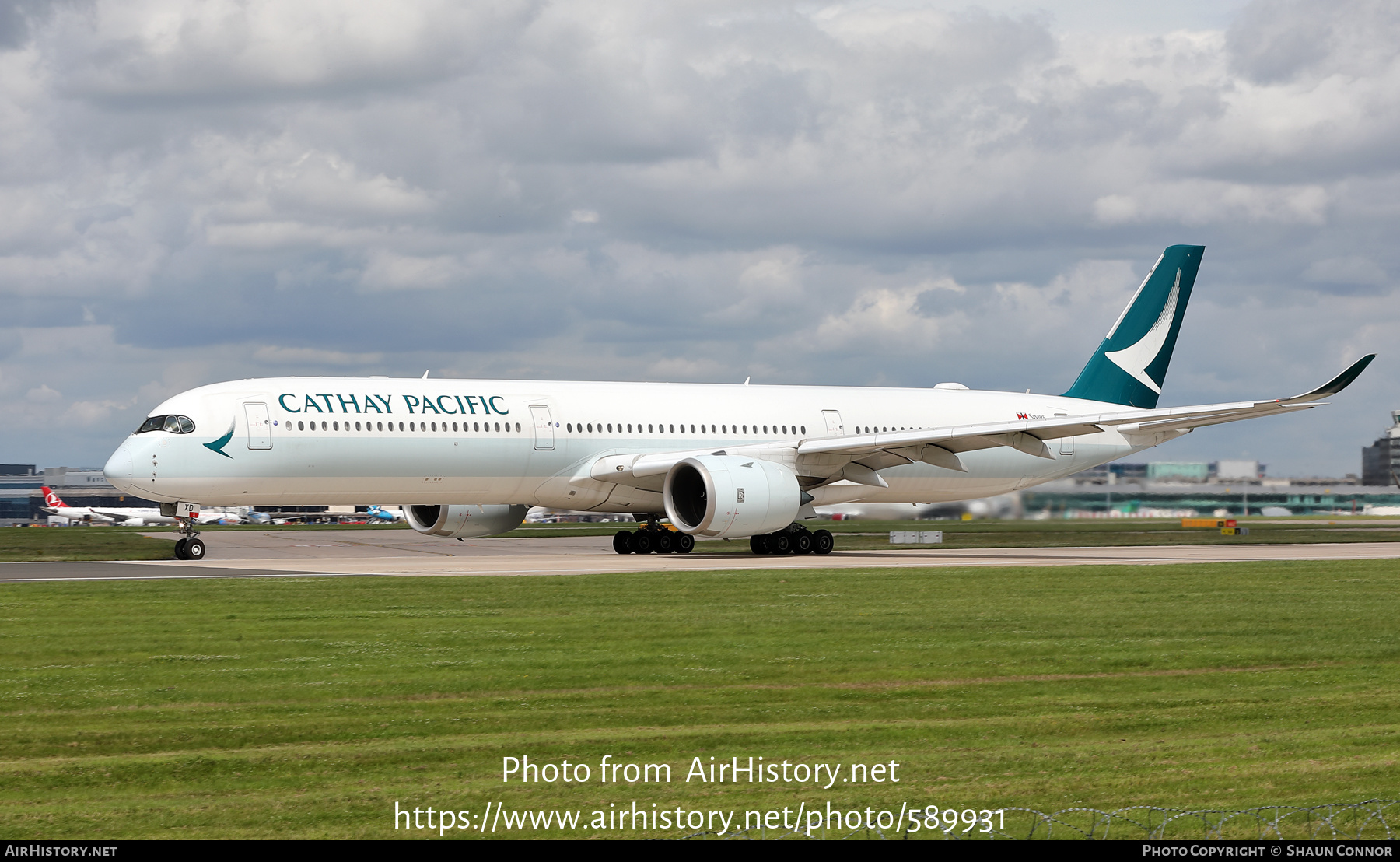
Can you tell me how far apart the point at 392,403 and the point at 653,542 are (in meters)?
8.11

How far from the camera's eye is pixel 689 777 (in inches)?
332

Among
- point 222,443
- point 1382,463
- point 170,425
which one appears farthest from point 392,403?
point 1382,463

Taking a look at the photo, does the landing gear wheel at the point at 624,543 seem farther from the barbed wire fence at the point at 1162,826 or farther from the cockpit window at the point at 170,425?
the barbed wire fence at the point at 1162,826

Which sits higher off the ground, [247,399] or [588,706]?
[247,399]

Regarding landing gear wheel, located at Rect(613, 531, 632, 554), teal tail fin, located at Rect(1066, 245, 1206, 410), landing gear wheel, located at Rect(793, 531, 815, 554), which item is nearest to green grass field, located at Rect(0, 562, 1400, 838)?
landing gear wheel, located at Rect(793, 531, 815, 554)

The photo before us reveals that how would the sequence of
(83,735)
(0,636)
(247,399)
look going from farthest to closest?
(247,399) → (0,636) → (83,735)

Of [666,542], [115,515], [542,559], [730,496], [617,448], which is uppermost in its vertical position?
[617,448]

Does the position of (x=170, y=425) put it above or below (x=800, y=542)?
above

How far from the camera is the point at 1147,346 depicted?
141ft

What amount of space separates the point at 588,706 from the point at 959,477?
3033 centimetres

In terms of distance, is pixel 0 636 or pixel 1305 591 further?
pixel 1305 591

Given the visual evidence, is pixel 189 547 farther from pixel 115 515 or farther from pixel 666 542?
pixel 115 515

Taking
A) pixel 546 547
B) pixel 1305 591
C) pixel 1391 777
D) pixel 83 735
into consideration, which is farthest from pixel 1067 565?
pixel 83 735

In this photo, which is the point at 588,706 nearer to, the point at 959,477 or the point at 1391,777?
the point at 1391,777
